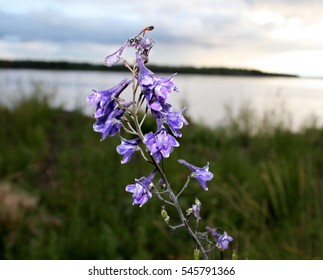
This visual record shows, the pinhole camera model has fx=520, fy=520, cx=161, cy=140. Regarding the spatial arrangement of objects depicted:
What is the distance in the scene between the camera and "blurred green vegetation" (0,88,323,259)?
4.67 m

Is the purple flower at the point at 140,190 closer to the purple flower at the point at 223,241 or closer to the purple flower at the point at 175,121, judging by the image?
the purple flower at the point at 175,121

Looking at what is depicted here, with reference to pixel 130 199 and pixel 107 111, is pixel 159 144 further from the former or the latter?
pixel 130 199

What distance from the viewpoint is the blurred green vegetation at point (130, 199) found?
4672 millimetres

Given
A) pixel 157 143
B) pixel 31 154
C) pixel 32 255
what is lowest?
pixel 32 255

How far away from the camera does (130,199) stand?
236 inches

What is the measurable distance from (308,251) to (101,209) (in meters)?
2.36

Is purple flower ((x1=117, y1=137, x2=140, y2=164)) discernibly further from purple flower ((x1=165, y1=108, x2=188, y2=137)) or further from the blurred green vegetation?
the blurred green vegetation

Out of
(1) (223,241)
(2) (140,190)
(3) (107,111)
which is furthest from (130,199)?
(3) (107,111)

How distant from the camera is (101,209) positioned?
18.7ft

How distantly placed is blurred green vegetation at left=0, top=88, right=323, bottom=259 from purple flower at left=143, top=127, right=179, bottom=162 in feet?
6.82

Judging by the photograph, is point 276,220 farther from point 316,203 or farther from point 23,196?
point 23,196

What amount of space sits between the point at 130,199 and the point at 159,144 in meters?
4.88

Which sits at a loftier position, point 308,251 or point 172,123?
point 172,123
